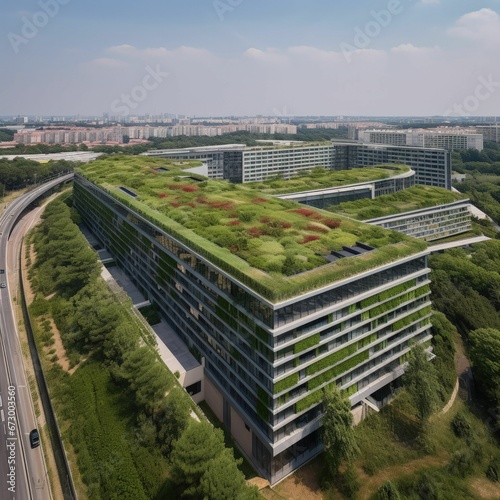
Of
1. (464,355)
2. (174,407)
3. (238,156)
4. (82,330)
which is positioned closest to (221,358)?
(174,407)

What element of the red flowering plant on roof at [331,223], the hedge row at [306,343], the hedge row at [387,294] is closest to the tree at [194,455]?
the hedge row at [306,343]

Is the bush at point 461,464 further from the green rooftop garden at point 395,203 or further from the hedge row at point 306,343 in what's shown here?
the green rooftop garden at point 395,203

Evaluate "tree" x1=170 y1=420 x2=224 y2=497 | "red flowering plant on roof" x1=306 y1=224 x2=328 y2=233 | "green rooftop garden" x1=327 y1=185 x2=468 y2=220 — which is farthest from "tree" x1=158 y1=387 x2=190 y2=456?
"green rooftop garden" x1=327 y1=185 x2=468 y2=220

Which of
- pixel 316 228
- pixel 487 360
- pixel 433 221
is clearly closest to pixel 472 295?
pixel 487 360

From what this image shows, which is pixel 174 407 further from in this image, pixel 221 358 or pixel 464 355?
pixel 464 355

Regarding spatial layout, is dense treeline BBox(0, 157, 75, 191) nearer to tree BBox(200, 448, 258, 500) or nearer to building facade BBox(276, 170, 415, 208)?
building facade BBox(276, 170, 415, 208)

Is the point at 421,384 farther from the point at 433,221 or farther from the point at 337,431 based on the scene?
the point at 433,221
